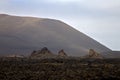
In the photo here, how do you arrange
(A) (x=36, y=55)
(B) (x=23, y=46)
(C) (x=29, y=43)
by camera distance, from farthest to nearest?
(C) (x=29, y=43), (B) (x=23, y=46), (A) (x=36, y=55)

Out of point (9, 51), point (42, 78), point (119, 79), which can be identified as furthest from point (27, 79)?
point (9, 51)

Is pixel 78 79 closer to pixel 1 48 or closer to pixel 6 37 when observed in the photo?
pixel 1 48

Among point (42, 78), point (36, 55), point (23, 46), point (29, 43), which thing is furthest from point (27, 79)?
point (29, 43)

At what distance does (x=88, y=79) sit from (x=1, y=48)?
144 meters

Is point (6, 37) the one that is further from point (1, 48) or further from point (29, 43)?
point (1, 48)

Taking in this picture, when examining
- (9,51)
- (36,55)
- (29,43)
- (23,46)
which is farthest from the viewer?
(29,43)

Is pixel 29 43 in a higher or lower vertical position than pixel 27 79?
higher

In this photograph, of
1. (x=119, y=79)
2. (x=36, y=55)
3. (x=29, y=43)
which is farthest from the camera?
(x=29, y=43)

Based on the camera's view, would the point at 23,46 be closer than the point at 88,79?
No

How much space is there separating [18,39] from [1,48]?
2818 cm

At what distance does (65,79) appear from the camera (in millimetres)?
30781

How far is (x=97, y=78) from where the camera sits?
3203 centimetres

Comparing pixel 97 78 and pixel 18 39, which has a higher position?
pixel 18 39

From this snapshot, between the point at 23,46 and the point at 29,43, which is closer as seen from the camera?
the point at 23,46
